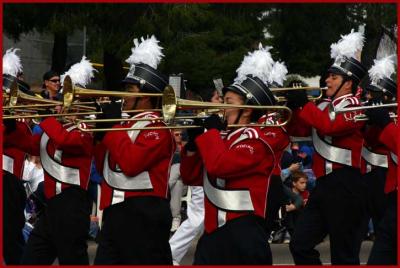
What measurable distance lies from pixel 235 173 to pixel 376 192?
2580mm

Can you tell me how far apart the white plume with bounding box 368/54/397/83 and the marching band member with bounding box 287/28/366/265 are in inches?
10.6

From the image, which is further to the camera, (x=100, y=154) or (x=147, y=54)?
(x=147, y=54)

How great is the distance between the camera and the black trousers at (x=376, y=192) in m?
9.08

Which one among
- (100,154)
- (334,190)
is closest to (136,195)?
(100,154)

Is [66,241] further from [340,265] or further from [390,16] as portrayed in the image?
[390,16]

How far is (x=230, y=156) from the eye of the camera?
6809mm

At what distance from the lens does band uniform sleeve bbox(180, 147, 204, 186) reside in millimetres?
7406

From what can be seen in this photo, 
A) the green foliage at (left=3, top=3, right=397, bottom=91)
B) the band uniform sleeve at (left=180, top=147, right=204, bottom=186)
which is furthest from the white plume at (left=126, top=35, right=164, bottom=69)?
the green foliage at (left=3, top=3, right=397, bottom=91)

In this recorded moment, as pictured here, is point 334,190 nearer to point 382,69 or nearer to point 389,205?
point 389,205

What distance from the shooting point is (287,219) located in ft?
41.7

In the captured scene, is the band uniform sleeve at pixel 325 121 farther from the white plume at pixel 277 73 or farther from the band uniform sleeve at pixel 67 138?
the band uniform sleeve at pixel 67 138

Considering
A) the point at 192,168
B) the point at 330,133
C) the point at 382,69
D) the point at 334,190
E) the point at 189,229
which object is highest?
the point at 382,69

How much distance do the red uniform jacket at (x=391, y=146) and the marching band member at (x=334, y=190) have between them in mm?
638

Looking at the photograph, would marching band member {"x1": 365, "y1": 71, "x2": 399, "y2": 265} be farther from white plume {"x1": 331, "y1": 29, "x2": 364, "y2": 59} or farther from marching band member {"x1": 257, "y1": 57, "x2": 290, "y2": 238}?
white plume {"x1": 331, "y1": 29, "x2": 364, "y2": 59}
